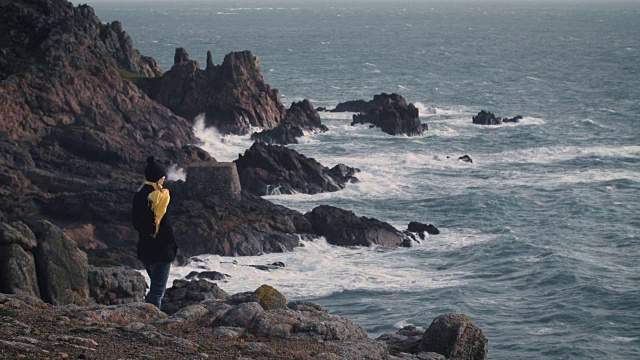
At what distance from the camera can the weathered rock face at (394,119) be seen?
8506 cm

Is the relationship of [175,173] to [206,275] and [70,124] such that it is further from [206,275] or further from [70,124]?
[206,275]

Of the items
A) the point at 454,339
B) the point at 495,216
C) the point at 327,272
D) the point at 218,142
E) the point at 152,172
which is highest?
the point at 152,172

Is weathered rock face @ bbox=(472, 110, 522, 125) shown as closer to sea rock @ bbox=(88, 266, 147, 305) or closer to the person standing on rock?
sea rock @ bbox=(88, 266, 147, 305)

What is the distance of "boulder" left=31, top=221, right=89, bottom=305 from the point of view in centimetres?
2175

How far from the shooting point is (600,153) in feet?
256

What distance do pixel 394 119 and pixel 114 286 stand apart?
198 feet

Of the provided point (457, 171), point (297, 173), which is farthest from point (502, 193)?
point (297, 173)

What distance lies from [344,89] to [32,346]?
4108 inches

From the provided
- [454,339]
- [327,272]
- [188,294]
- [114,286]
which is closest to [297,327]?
[454,339]

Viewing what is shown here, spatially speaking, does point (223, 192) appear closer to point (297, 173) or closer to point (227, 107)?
point (297, 173)

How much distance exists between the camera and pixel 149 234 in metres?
18.3

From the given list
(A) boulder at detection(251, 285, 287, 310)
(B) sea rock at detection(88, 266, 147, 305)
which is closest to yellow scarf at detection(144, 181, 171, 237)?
(A) boulder at detection(251, 285, 287, 310)

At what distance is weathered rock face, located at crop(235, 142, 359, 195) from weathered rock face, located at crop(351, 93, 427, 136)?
21.9 metres

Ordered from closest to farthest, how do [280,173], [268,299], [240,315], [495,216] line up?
[240,315] < [268,299] < [495,216] < [280,173]
